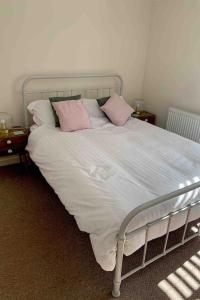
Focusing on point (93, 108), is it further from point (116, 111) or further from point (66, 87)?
point (66, 87)

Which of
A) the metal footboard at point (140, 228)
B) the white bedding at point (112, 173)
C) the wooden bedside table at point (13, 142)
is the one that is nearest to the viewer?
the metal footboard at point (140, 228)

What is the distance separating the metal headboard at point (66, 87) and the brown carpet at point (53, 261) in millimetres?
1234

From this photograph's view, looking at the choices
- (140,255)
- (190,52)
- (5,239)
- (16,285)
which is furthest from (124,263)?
(190,52)

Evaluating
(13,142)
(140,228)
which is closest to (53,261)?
(140,228)

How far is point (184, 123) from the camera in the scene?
325cm

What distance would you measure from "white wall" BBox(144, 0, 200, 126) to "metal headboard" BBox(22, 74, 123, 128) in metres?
0.60

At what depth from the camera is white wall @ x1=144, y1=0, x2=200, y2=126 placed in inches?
120

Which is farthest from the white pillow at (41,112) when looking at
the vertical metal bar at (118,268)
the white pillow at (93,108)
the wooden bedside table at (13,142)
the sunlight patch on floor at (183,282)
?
the sunlight patch on floor at (183,282)

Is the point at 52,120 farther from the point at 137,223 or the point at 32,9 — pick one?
the point at 137,223

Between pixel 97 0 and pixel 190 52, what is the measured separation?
135 centimetres

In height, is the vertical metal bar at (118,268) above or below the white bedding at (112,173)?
below

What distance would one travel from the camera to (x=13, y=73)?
280 cm

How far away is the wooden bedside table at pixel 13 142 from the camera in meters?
2.64

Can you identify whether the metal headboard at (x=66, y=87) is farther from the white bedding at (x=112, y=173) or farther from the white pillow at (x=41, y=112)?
the white bedding at (x=112, y=173)
